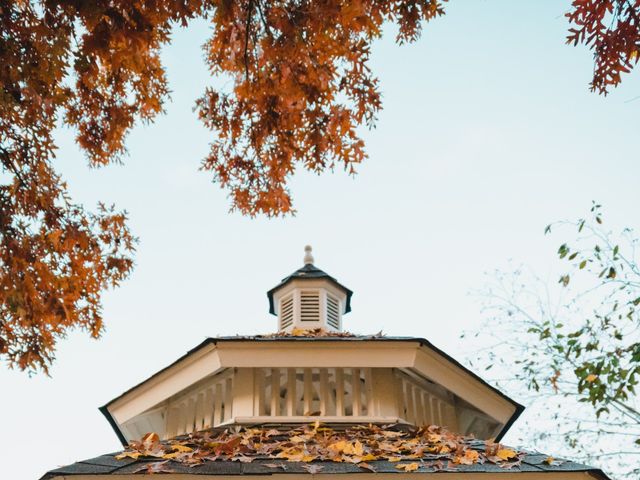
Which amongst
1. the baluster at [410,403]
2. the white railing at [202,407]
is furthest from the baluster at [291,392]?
the baluster at [410,403]

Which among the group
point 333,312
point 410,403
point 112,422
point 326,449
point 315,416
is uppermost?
point 333,312

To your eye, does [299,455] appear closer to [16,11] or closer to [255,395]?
[255,395]

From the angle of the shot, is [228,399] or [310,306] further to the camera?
[310,306]

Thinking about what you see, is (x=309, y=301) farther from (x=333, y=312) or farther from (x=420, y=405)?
(x=420, y=405)

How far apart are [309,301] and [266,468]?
4.06m

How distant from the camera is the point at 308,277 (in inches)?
333

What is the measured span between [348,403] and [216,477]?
207 centimetres

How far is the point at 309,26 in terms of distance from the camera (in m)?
5.44

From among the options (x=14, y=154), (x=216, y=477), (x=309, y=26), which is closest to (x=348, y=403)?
(x=216, y=477)

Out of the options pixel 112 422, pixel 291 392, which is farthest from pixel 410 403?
pixel 112 422

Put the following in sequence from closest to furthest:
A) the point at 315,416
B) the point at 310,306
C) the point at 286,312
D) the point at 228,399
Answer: the point at 315,416 → the point at 228,399 → the point at 310,306 → the point at 286,312

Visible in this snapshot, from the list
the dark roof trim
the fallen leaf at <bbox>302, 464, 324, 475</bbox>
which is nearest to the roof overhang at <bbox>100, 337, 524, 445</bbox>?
the dark roof trim

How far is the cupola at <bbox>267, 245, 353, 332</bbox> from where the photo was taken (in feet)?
27.0

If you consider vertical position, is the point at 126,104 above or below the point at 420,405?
above
